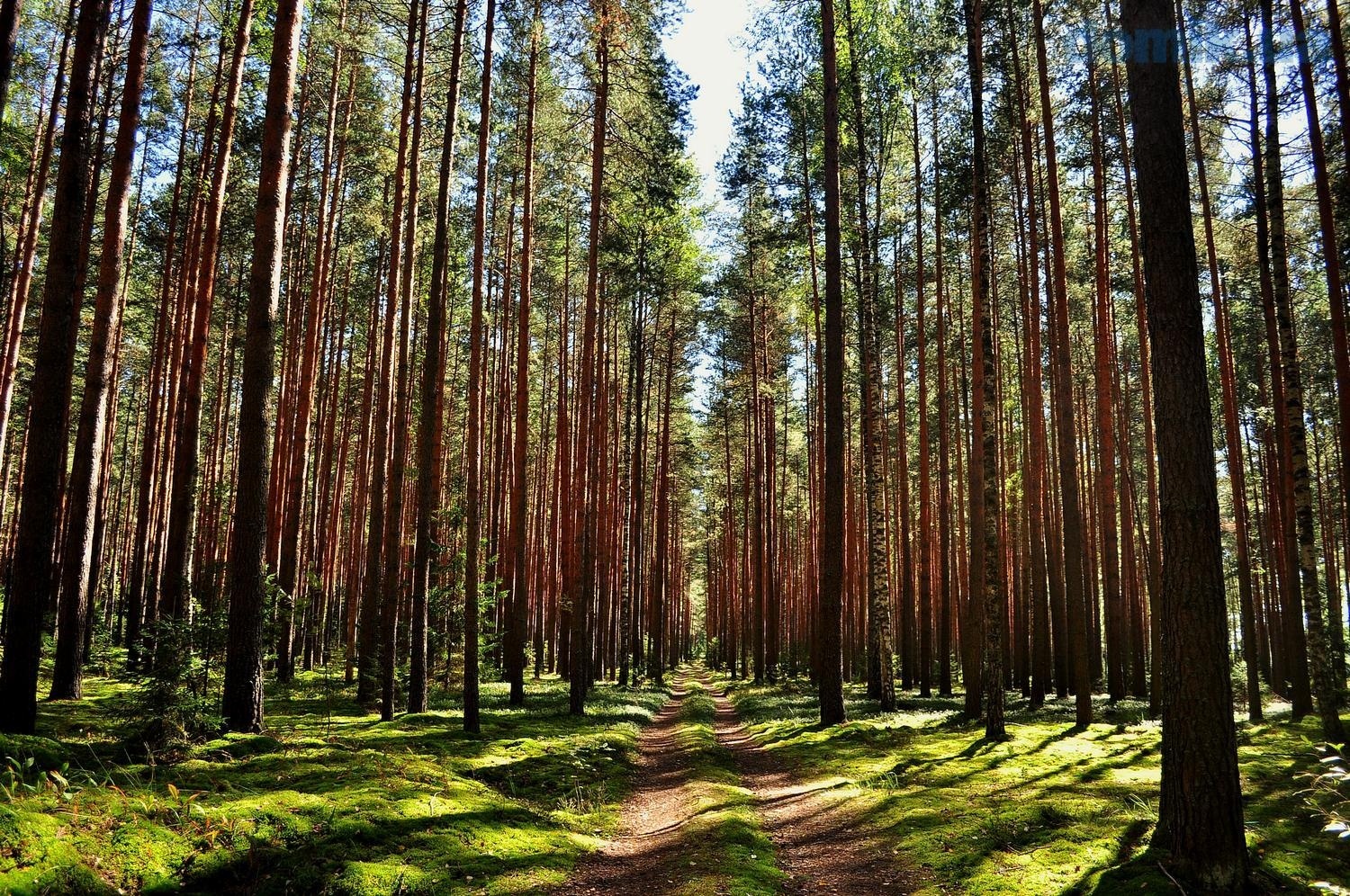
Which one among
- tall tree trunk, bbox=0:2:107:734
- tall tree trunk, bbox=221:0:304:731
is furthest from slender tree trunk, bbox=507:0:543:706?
tall tree trunk, bbox=0:2:107:734

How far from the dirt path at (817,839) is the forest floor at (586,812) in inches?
1.5

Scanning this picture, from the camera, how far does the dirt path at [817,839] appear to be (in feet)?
20.4

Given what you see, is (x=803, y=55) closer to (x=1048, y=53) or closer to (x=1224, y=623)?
(x=1048, y=53)

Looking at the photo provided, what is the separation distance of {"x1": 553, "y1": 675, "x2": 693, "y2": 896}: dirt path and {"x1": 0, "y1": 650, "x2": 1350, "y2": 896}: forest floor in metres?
0.04

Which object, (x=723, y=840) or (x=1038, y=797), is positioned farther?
(x=1038, y=797)

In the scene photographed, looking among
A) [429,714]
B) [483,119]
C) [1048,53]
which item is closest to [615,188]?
[483,119]

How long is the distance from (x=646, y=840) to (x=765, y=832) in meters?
1.37

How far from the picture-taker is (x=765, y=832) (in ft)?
25.8

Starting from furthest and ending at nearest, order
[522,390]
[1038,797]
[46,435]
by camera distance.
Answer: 1. [522,390]
2. [1038,797]
3. [46,435]

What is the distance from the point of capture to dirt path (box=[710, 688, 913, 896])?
623cm

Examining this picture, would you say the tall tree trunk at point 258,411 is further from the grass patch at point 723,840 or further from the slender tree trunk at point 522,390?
the slender tree trunk at point 522,390

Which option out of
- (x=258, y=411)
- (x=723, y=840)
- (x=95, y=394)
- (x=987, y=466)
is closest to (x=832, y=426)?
(x=987, y=466)

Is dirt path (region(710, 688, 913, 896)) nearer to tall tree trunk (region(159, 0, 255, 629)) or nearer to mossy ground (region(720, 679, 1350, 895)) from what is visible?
mossy ground (region(720, 679, 1350, 895))

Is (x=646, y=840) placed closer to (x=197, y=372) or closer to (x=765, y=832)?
(x=765, y=832)
